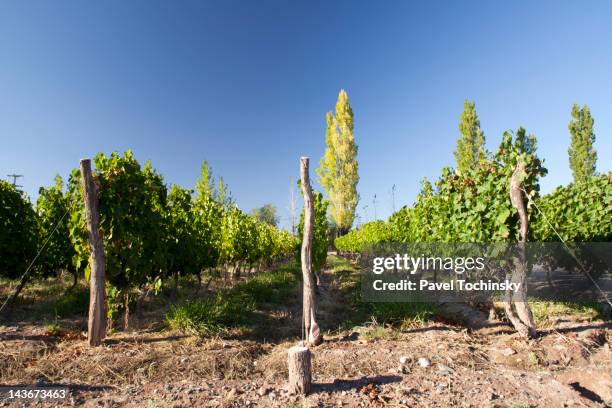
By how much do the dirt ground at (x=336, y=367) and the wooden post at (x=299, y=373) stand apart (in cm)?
10

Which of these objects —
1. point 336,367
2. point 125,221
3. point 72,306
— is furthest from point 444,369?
point 72,306

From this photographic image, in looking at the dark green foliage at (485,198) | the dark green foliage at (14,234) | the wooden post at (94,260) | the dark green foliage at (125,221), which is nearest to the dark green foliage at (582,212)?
the dark green foliage at (485,198)

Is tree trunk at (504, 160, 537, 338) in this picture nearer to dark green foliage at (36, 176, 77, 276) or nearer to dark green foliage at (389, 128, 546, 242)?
dark green foliage at (389, 128, 546, 242)

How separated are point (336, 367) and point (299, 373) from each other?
847 millimetres

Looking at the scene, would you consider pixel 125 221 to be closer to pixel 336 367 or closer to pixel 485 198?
pixel 336 367

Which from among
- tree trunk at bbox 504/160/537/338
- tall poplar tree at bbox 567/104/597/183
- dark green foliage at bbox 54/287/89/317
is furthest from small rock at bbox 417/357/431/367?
tall poplar tree at bbox 567/104/597/183

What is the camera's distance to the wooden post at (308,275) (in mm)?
5070

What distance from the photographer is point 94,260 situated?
4.69m

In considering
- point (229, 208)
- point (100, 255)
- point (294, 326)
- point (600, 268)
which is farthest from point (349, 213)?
point (100, 255)

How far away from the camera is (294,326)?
6.27m

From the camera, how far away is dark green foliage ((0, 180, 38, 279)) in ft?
23.0

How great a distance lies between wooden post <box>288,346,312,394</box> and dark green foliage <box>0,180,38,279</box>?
7.19 metres

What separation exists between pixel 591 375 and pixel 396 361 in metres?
Answer: 2.17

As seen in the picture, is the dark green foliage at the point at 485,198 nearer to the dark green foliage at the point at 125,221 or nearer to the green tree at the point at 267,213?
the dark green foliage at the point at 125,221
